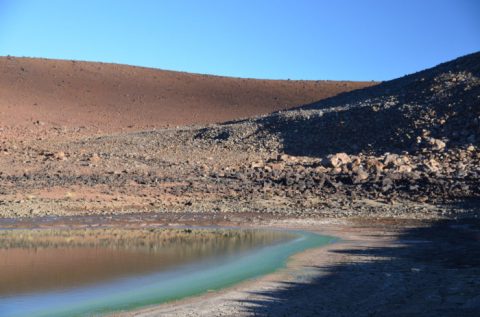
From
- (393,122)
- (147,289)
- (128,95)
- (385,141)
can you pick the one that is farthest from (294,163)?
(128,95)

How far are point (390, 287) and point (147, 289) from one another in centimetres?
310

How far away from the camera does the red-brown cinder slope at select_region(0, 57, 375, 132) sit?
162 feet

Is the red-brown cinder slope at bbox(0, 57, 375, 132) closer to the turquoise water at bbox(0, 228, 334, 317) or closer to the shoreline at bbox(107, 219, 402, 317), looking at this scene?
the shoreline at bbox(107, 219, 402, 317)

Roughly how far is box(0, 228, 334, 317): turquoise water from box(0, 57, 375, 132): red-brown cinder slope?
34.0 metres

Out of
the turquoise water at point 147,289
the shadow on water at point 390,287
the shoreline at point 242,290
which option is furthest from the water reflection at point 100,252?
the shadow on water at point 390,287

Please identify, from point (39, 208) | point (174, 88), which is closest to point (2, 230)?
point (39, 208)

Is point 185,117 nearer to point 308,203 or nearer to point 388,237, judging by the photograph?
point 308,203

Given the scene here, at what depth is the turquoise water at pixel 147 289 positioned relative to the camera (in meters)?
8.37

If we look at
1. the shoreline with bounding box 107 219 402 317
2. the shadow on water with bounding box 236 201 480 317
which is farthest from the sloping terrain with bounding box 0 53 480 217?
the shoreline with bounding box 107 219 402 317

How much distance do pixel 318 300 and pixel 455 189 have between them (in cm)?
1167

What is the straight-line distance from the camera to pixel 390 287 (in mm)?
8828

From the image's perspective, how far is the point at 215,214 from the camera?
17.6 metres

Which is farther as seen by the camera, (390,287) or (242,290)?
(242,290)

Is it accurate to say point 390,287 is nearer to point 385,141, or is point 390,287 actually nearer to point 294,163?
point 294,163
